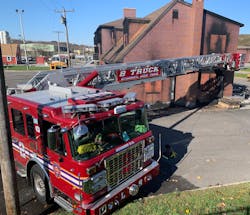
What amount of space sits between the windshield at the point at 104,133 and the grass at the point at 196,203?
182 centimetres

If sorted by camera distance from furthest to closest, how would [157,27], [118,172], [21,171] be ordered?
[157,27]
[21,171]
[118,172]

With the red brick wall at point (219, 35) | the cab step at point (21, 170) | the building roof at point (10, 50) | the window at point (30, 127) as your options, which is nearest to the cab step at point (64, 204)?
the window at point (30, 127)

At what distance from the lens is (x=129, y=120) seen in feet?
18.8

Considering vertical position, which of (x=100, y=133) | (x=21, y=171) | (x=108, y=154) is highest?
(x=100, y=133)

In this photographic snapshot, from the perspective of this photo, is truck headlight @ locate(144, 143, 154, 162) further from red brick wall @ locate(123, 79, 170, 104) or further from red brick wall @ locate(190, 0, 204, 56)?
red brick wall @ locate(190, 0, 204, 56)

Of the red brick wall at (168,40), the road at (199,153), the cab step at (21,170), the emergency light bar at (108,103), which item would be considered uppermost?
the red brick wall at (168,40)

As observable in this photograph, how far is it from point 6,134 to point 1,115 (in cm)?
37

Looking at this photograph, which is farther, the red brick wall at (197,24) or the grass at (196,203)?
the red brick wall at (197,24)

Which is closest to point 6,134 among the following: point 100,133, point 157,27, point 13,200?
point 13,200

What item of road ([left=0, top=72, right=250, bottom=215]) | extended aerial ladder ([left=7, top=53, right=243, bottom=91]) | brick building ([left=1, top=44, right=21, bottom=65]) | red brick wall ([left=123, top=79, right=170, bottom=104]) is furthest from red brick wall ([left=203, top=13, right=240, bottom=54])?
brick building ([left=1, top=44, right=21, bottom=65])

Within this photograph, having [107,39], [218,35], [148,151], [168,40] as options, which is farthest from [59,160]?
[107,39]

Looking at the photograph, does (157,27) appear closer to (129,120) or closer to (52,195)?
(129,120)

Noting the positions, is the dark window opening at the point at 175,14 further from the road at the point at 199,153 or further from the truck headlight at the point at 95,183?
the truck headlight at the point at 95,183

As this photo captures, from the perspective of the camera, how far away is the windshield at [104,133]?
14.8 ft
